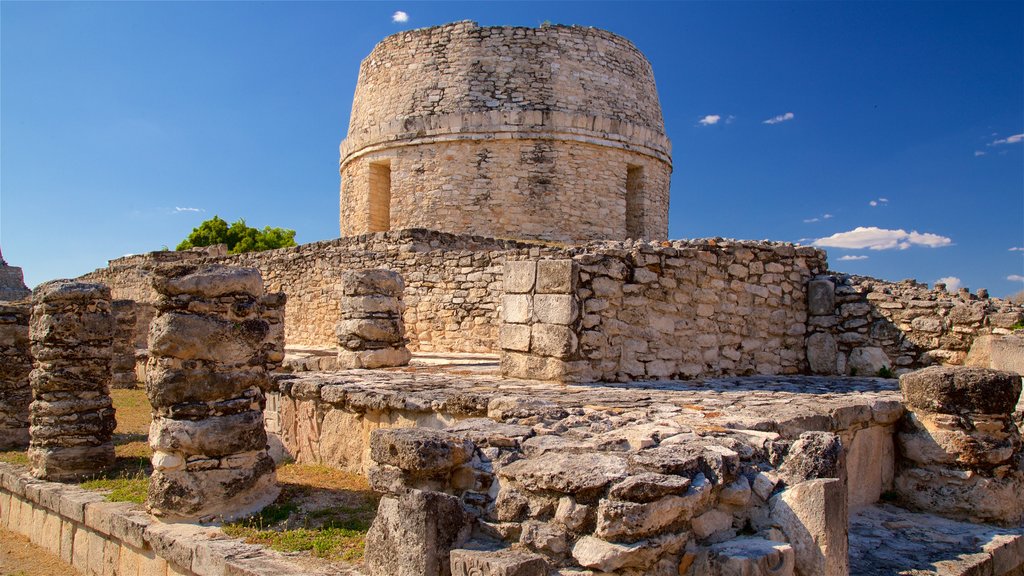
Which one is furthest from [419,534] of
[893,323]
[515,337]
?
[893,323]

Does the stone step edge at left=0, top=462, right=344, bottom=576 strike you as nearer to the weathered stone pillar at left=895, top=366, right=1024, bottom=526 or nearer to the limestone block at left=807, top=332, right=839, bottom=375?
the weathered stone pillar at left=895, top=366, right=1024, bottom=526

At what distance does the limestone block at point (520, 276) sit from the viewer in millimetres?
6293

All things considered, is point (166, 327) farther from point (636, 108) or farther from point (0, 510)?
point (636, 108)

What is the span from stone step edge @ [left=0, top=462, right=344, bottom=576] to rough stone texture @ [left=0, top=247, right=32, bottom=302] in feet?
69.4

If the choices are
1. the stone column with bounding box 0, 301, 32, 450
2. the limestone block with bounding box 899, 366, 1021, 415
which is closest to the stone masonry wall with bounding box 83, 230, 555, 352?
the stone column with bounding box 0, 301, 32, 450

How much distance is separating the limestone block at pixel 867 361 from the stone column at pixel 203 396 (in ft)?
20.0

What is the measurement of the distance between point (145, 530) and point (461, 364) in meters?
4.39

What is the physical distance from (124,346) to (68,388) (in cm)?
753

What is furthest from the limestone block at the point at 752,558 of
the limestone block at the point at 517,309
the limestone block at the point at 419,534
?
the limestone block at the point at 517,309

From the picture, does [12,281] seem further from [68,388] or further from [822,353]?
[822,353]

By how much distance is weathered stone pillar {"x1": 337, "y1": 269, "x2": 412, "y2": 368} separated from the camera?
810 cm

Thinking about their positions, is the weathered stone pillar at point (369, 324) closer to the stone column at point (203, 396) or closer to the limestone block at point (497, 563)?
the stone column at point (203, 396)

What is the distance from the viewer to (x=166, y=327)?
479cm

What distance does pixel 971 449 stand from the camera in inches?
189
